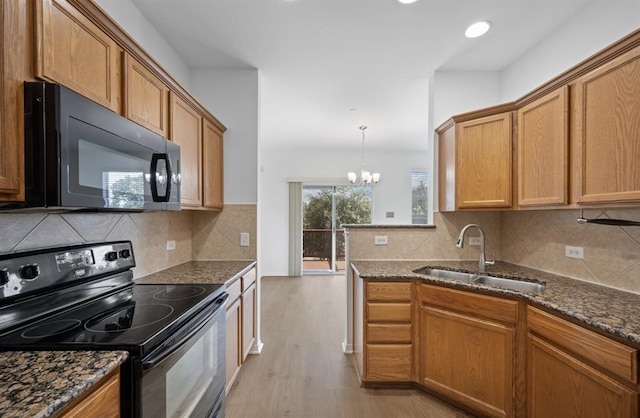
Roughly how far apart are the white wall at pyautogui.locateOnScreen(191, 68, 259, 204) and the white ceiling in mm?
116

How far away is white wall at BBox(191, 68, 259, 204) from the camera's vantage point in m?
2.81

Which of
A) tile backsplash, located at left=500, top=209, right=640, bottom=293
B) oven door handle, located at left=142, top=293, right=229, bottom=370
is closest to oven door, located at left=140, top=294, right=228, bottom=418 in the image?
oven door handle, located at left=142, top=293, right=229, bottom=370

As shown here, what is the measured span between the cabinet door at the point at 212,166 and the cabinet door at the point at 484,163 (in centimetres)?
206

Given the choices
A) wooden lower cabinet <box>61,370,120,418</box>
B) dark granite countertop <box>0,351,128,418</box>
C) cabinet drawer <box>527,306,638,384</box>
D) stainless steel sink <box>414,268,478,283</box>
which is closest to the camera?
dark granite countertop <box>0,351,128,418</box>

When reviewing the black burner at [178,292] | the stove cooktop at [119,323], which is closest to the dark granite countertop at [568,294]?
the black burner at [178,292]

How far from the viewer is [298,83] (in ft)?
10.4

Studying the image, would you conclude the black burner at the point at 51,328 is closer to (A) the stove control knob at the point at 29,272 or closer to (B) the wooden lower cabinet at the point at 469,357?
(A) the stove control knob at the point at 29,272

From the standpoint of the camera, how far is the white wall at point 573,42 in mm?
1794

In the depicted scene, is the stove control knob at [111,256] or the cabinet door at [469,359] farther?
the cabinet door at [469,359]

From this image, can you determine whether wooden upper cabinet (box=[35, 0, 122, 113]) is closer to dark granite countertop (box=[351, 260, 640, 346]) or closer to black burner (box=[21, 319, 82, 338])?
black burner (box=[21, 319, 82, 338])

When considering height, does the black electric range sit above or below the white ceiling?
below

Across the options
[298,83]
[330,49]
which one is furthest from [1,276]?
[298,83]

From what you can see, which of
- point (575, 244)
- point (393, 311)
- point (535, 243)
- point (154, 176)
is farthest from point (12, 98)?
point (535, 243)

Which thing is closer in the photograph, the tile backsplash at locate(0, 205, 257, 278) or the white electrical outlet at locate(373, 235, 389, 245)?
the tile backsplash at locate(0, 205, 257, 278)
